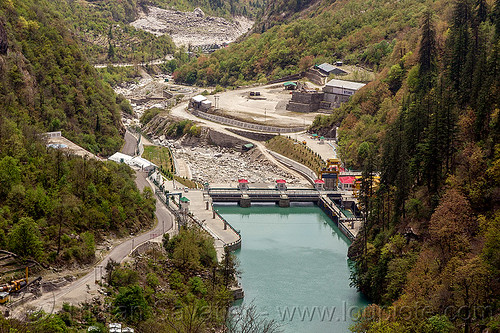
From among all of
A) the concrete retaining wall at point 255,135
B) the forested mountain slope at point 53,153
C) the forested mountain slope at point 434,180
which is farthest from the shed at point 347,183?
the forested mountain slope at point 53,153

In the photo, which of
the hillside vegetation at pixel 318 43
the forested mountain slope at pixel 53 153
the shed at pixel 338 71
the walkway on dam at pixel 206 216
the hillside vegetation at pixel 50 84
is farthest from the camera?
the shed at pixel 338 71

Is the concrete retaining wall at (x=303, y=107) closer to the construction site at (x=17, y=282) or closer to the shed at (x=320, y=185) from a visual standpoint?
the shed at (x=320, y=185)

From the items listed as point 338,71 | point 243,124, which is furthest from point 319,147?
point 338,71

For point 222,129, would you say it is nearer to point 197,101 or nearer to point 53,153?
point 197,101

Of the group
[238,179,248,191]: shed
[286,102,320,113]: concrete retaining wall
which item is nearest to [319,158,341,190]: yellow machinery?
[238,179,248,191]: shed

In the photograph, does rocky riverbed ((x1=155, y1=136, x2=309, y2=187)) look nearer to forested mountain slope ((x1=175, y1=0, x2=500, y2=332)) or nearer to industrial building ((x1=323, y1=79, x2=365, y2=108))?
forested mountain slope ((x1=175, y1=0, x2=500, y2=332))

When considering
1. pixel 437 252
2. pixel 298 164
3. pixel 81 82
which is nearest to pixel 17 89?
pixel 81 82

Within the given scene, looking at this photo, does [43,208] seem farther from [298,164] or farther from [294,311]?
[298,164]
